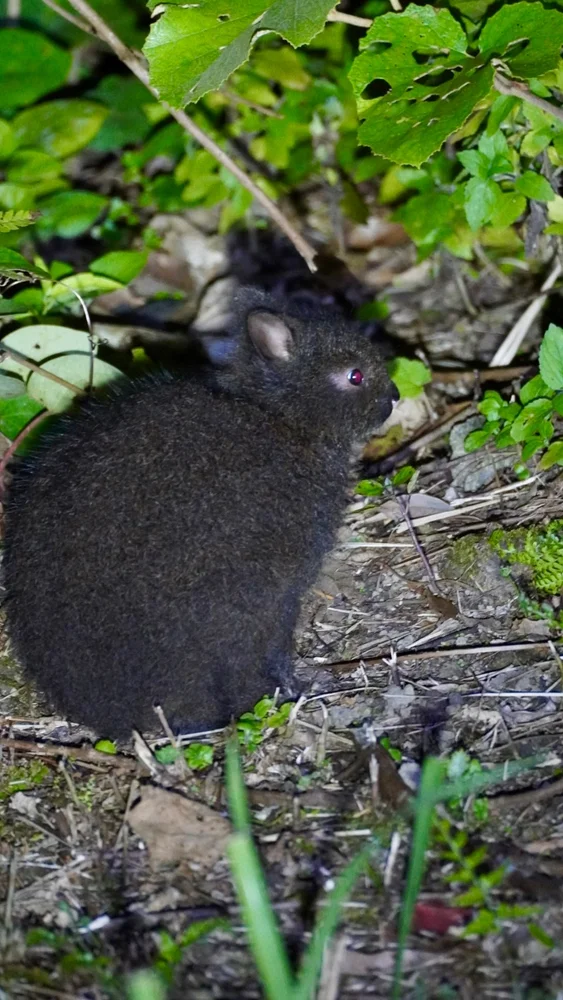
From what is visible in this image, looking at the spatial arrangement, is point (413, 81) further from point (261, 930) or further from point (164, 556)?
point (261, 930)

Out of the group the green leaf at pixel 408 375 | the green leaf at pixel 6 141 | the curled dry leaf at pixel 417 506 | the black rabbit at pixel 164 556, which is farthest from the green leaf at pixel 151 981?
the green leaf at pixel 6 141

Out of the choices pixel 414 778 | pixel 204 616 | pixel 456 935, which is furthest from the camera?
pixel 204 616

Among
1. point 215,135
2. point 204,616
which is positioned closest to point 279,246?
point 215,135

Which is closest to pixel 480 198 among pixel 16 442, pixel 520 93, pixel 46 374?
pixel 520 93

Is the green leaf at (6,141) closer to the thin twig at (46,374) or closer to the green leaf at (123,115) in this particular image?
the thin twig at (46,374)

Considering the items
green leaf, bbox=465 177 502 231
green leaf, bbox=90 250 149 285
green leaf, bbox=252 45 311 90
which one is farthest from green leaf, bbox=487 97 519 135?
green leaf, bbox=90 250 149 285

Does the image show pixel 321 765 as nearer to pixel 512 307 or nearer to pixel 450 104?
pixel 450 104
